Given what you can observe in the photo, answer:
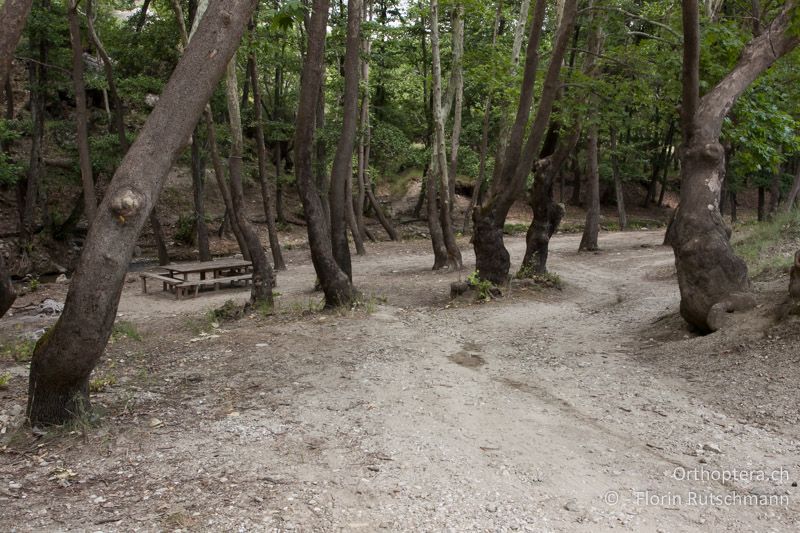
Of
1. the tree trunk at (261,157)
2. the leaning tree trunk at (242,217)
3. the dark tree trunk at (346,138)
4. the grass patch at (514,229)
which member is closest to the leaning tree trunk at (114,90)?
the tree trunk at (261,157)

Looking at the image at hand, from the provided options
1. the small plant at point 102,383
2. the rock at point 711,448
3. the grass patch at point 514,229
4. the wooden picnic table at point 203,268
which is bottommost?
the rock at point 711,448

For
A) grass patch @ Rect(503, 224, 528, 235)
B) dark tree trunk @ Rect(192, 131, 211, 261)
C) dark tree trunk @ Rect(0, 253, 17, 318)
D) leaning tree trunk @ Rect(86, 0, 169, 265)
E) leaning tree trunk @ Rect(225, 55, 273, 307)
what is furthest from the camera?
grass patch @ Rect(503, 224, 528, 235)

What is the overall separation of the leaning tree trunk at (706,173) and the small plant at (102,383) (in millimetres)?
6378

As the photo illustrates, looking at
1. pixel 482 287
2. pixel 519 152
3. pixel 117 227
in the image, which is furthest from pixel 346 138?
pixel 117 227

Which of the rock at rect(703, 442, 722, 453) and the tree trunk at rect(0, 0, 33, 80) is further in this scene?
the tree trunk at rect(0, 0, 33, 80)

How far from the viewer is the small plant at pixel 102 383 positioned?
19.2 feet

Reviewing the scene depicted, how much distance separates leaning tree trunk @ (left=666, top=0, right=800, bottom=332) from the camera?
736 cm

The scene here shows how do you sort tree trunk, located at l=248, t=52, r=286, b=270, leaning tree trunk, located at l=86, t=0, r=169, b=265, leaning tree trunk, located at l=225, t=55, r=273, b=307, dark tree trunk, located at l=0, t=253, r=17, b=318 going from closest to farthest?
dark tree trunk, located at l=0, t=253, r=17, b=318 → leaning tree trunk, located at l=225, t=55, r=273, b=307 → tree trunk, located at l=248, t=52, r=286, b=270 → leaning tree trunk, located at l=86, t=0, r=169, b=265

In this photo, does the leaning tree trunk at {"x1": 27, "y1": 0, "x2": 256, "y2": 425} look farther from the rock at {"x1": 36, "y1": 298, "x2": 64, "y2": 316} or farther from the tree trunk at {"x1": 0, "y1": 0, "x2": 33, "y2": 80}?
the rock at {"x1": 36, "y1": 298, "x2": 64, "y2": 316}

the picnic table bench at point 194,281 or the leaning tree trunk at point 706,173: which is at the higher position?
the leaning tree trunk at point 706,173

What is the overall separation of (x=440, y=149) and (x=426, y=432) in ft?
36.7

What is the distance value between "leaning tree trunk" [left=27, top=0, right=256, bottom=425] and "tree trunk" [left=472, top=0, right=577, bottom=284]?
20.5 feet

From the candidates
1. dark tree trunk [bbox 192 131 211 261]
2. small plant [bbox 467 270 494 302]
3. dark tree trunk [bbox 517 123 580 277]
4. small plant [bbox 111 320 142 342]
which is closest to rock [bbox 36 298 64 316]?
small plant [bbox 111 320 142 342]

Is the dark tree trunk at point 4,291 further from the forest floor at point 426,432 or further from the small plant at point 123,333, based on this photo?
the small plant at point 123,333
